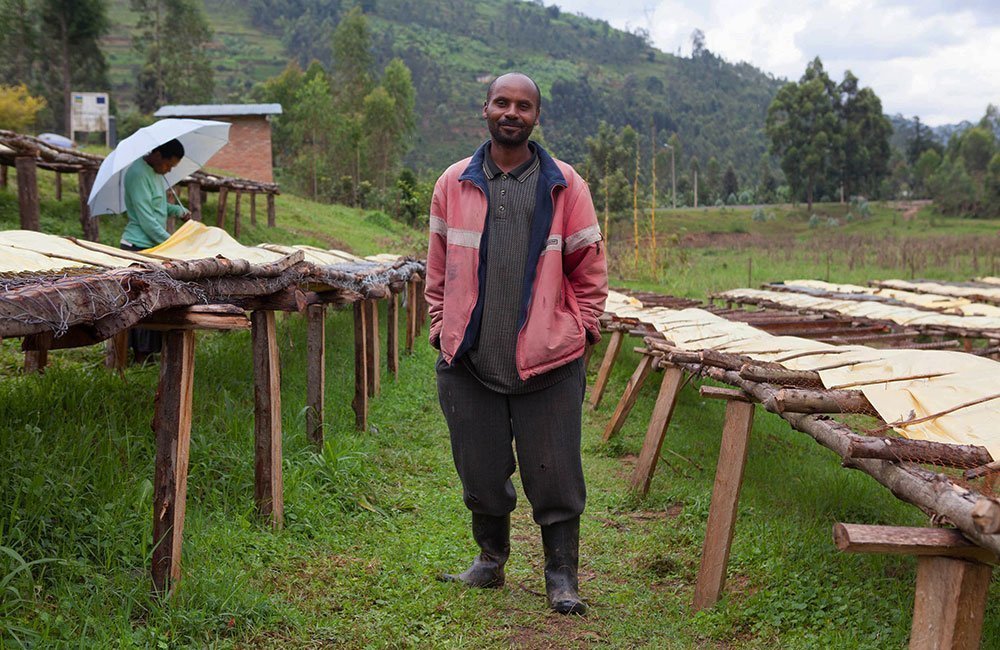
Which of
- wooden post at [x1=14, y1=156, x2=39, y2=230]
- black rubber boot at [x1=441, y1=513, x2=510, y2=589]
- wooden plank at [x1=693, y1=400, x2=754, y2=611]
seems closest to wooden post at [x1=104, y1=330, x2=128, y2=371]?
black rubber boot at [x1=441, y1=513, x2=510, y2=589]

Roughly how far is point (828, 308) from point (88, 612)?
30.8 feet

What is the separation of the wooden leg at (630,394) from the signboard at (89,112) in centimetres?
2052

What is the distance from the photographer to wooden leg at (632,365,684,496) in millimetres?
5344

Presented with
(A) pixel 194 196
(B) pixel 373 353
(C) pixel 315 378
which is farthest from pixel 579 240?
(A) pixel 194 196

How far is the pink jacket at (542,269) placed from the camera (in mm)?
3244

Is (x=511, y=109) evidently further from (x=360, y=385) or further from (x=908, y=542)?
(x=360, y=385)

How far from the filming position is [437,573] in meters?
4.01

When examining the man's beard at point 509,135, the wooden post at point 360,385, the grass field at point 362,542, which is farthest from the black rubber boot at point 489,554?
the wooden post at point 360,385

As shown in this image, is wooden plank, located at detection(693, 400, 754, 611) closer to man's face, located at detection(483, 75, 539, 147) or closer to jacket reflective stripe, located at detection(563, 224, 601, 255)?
jacket reflective stripe, located at detection(563, 224, 601, 255)

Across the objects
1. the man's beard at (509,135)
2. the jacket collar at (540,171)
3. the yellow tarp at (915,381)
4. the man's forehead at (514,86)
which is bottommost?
the yellow tarp at (915,381)

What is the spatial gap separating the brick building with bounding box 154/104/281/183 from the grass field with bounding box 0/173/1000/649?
17259 mm

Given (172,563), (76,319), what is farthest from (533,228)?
(172,563)

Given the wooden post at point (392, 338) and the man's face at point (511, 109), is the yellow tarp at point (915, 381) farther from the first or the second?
the wooden post at point (392, 338)

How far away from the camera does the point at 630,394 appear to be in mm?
6688
